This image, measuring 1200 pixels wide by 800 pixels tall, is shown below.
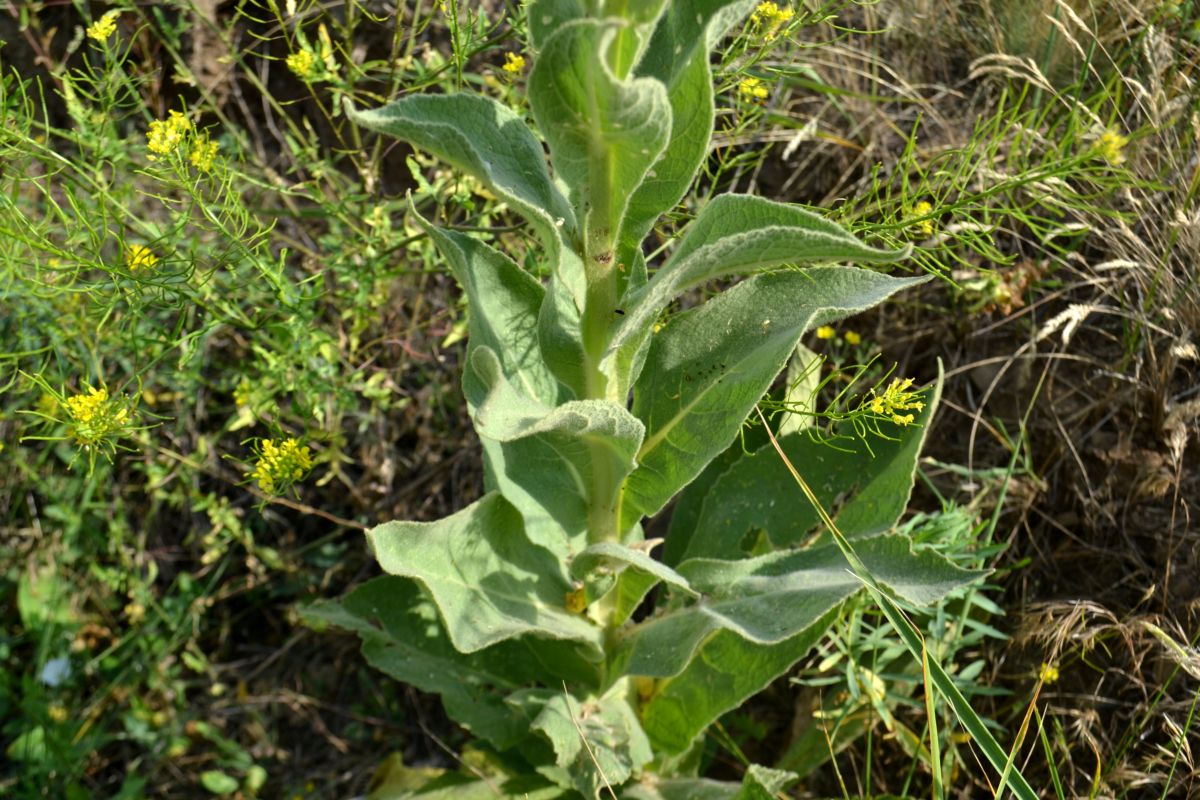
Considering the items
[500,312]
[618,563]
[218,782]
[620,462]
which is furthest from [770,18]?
[218,782]

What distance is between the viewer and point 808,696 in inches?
126

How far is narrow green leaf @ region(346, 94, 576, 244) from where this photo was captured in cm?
196

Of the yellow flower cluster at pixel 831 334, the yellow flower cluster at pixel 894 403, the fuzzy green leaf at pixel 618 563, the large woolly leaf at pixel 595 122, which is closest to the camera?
the large woolly leaf at pixel 595 122

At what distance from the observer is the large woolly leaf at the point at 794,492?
2.68 meters

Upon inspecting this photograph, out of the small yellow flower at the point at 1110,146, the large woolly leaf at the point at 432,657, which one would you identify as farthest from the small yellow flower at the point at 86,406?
the small yellow flower at the point at 1110,146

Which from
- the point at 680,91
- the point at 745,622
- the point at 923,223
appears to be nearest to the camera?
the point at 680,91

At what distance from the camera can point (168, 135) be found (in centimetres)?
253

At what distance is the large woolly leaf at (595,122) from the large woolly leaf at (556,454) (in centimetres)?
32

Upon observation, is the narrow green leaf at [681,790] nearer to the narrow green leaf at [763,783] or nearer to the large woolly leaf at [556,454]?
the narrow green leaf at [763,783]

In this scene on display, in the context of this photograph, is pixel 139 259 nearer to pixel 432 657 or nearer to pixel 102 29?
pixel 102 29

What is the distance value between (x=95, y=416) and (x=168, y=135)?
65 centimetres

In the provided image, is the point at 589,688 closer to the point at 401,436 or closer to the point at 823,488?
the point at 823,488

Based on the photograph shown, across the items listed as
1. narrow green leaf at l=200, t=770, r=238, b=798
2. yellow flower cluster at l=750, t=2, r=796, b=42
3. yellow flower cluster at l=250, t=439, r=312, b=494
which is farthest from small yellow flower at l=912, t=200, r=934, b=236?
narrow green leaf at l=200, t=770, r=238, b=798

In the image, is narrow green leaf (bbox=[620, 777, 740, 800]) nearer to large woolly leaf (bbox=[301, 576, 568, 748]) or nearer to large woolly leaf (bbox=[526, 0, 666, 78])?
large woolly leaf (bbox=[301, 576, 568, 748])
